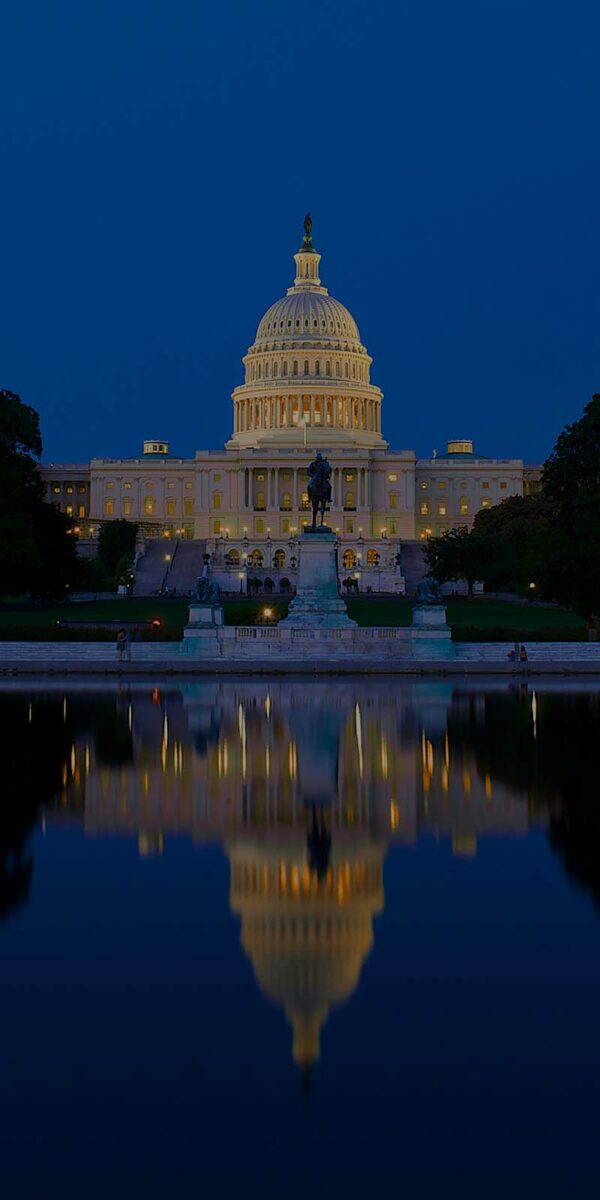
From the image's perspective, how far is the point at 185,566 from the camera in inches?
4712

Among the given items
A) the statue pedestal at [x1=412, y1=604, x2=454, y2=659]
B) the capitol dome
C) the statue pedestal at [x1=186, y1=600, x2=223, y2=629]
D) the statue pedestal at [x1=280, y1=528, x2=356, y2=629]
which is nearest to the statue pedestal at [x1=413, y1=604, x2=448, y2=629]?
the statue pedestal at [x1=412, y1=604, x2=454, y2=659]

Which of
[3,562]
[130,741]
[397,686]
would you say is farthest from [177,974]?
[3,562]

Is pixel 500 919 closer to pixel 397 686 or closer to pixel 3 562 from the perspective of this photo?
pixel 397 686

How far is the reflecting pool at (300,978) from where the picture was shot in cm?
870

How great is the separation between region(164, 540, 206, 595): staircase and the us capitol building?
643 inches

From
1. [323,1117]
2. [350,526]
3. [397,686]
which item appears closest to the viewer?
[323,1117]

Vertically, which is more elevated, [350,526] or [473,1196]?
[350,526]

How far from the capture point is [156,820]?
18.8 m

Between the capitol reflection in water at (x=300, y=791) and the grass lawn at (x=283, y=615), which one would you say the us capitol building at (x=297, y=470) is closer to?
the grass lawn at (x=283, y=615)

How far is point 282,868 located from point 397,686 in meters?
26.9

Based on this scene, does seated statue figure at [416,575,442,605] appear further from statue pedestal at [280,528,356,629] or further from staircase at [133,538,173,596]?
staircase at [133,538,173,596]

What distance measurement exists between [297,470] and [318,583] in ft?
324

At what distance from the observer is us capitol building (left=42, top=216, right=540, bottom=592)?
153250mm

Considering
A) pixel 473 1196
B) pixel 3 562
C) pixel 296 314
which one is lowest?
pixel 473 1196
